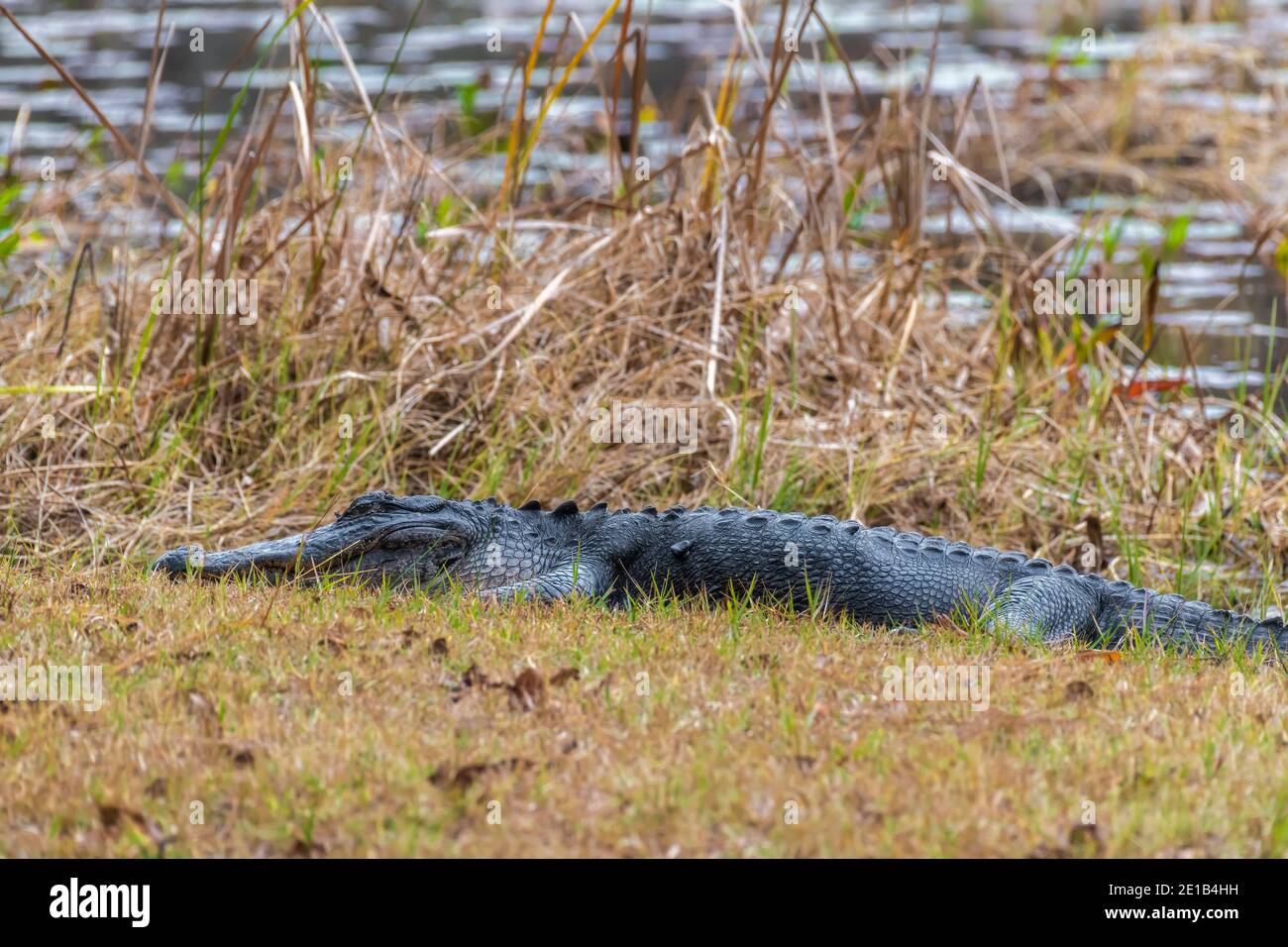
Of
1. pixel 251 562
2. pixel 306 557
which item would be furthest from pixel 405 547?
pixel 251 562

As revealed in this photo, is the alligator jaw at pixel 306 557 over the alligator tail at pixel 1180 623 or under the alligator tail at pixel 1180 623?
over

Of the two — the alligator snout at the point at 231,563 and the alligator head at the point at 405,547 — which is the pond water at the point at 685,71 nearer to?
the alligator head at the point at 405,547

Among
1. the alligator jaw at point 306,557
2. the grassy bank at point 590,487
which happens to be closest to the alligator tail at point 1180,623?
the grassy bank at point 590,487

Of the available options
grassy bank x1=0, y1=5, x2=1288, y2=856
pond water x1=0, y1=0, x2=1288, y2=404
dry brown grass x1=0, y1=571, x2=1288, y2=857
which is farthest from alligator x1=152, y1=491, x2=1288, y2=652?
pond water x1=0, y1=0, x2=1288, y2=404

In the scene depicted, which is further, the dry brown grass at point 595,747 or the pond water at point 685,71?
the pond water at point 685,71

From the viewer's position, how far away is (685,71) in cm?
1488

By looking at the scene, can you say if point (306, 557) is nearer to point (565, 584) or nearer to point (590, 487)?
point (565, 584)

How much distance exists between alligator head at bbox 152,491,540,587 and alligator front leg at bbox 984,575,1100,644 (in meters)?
1.61

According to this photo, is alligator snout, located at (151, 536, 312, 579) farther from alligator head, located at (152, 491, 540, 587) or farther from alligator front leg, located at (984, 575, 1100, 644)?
alligator front leg, located at (984, 575, 1100, 644)

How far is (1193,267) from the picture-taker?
10281mm

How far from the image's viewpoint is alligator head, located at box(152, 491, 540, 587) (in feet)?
16.4

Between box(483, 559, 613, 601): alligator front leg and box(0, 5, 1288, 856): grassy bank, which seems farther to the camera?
box(483, 559, 613, 601): alligator front leg

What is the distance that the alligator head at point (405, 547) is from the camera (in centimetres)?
501
